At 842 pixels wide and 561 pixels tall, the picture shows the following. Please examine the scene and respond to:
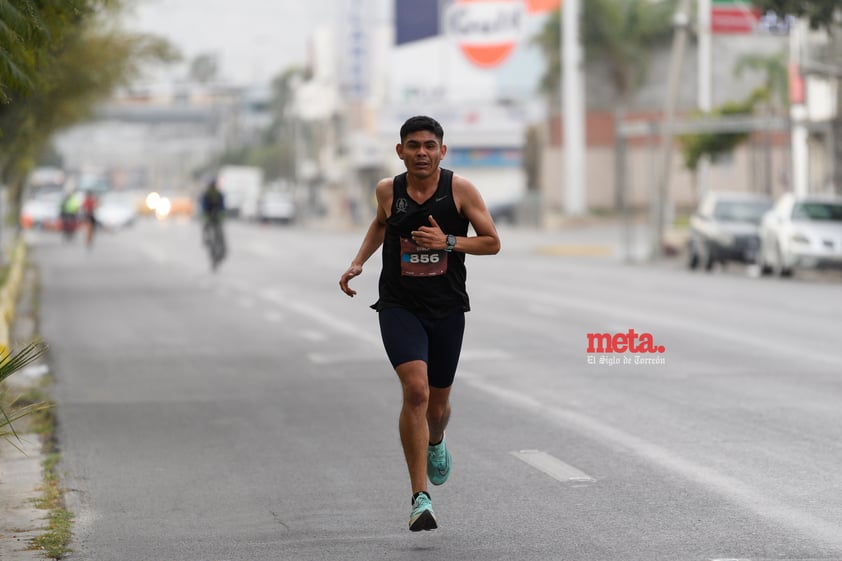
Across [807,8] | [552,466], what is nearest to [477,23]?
[807,8]

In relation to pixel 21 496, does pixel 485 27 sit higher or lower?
higher

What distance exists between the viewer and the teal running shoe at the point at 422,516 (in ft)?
26.5

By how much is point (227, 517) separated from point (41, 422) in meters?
4.80

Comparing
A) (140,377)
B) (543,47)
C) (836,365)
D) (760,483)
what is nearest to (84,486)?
(760,483)

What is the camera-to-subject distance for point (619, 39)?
7588 centimetres

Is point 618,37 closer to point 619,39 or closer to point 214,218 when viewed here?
point 619,39

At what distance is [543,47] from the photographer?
78.2 metres

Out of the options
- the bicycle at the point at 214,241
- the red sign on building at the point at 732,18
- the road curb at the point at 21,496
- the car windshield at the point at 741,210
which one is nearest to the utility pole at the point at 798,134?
the red sign on building at the point at 732,18

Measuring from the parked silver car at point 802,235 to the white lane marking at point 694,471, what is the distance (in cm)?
1810

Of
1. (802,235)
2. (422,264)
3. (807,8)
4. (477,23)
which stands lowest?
(802,235)

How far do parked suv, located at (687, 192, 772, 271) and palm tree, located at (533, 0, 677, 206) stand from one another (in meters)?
38.7

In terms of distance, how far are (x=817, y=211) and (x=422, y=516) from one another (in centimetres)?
2589

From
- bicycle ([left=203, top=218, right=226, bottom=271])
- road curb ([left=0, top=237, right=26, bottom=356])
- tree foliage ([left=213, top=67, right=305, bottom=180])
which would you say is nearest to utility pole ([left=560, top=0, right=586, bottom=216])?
road curb ([left=0, top=237, right=26, bottom=356])

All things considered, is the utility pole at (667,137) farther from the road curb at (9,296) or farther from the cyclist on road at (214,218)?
the road curb at (9,296)
